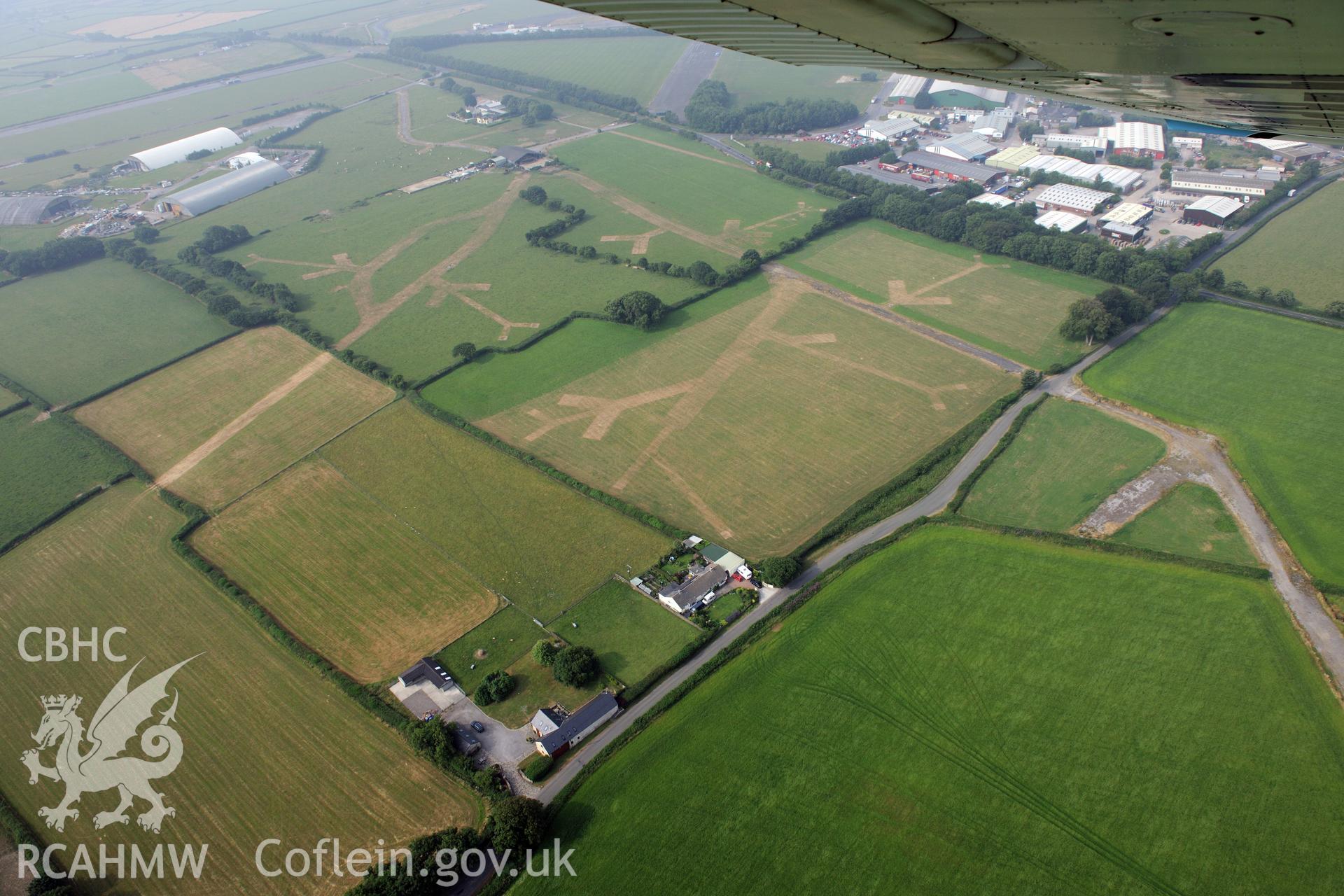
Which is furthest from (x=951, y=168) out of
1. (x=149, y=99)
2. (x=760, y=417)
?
(x=149, y=99)

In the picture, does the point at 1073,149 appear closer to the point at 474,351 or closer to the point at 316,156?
the point at 474,351

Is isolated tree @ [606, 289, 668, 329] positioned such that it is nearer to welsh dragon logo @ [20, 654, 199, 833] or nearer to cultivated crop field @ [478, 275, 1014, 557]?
cultivated crop field @ [478, 275, 1014, 557]

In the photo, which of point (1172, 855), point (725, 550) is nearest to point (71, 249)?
point (725, 550)

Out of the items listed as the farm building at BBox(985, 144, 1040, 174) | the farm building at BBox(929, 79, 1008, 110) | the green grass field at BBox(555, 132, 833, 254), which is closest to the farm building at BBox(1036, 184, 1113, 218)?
the farm building at BBox(985, 144, 1040, 174)

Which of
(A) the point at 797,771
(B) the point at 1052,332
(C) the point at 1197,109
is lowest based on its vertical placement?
(A) the point at 797,771

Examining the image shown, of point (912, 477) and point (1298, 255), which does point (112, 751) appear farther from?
point (1298, 255)
